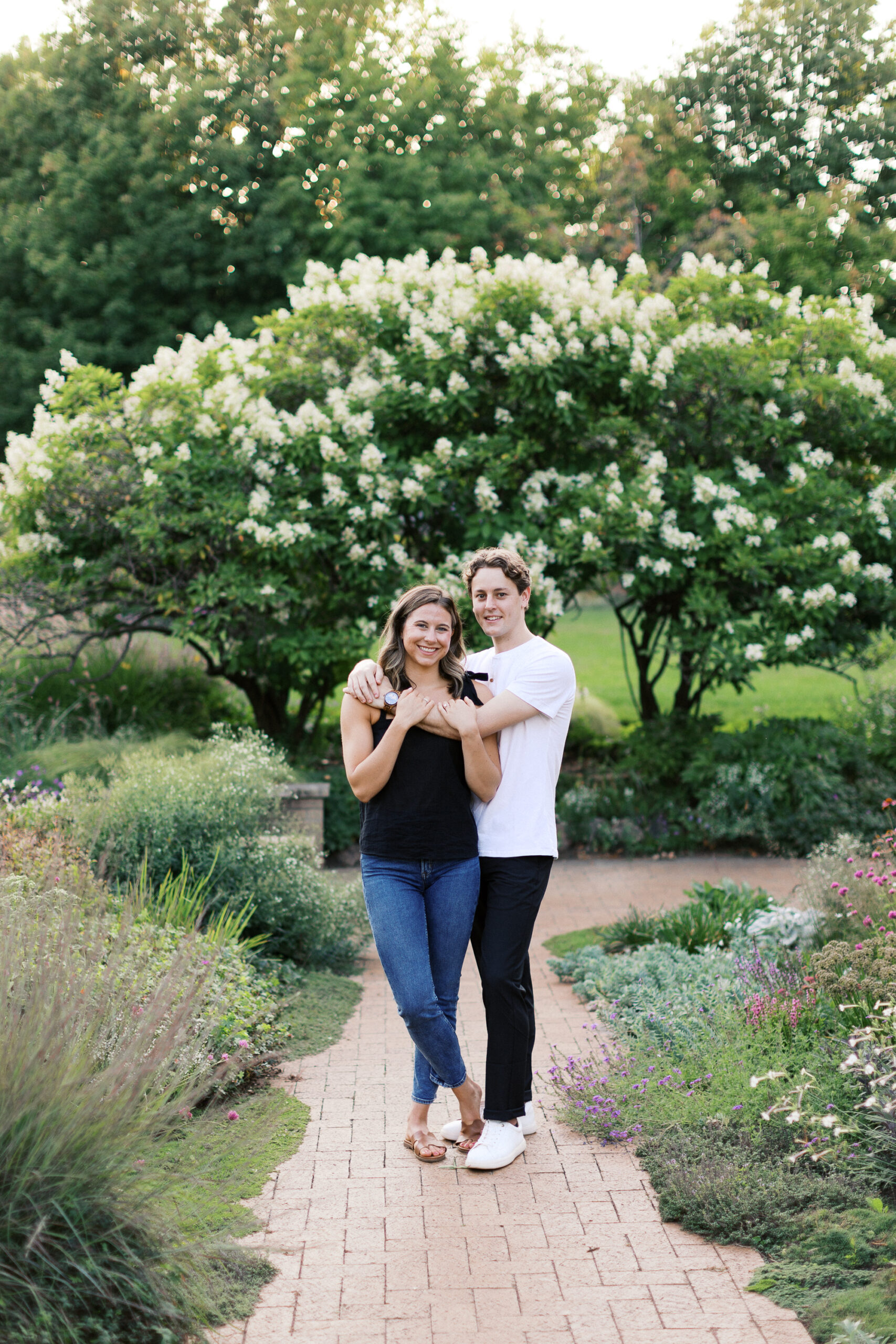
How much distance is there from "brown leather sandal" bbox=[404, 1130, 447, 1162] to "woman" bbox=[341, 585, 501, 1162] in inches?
9.6

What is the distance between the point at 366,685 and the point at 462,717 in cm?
33

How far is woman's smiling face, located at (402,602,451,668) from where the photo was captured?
3709mm

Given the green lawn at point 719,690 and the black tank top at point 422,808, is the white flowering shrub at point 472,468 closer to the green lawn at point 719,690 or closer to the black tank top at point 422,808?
the green lawn at point 719,690

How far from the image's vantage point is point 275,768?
7.18 m

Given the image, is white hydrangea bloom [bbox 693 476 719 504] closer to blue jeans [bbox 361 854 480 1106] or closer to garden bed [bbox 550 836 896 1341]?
garden bed [bbox 550 836 896 1341]

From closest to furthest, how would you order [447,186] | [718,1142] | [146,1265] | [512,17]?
[146,1265] → [718,1142] → [447,186] → [512,17]

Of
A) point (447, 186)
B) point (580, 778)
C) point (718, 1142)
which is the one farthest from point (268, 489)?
point (447, 186)

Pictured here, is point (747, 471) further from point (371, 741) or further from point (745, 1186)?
point (745, 1186)

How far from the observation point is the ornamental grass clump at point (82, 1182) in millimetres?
2521

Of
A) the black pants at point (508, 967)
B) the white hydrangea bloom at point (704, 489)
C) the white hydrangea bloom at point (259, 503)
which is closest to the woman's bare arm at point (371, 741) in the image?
the black pants at point (508, 967)

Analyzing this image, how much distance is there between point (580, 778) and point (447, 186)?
11060 millimetres

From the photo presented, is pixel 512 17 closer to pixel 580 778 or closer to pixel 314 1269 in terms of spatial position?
pixel 580 778

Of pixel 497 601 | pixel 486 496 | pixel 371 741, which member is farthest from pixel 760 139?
pixel 371 741

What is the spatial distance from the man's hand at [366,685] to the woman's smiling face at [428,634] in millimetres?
144
